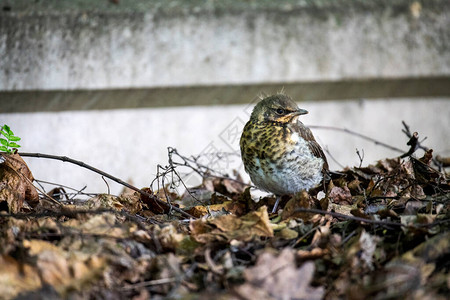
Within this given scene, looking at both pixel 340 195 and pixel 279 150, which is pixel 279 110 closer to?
pixel 279 150

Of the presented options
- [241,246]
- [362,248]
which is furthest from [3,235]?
[362,248]

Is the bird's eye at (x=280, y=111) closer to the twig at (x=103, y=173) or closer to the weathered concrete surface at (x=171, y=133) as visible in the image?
the weathered concrete surface at (x=171, y=133)

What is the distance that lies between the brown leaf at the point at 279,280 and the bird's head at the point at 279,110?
1.42 m

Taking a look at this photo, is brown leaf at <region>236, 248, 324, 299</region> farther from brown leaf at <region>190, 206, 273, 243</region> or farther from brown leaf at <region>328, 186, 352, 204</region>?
brown leaf at <region>328, 186, 352, 204</region>

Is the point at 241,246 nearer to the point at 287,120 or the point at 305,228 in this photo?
the point at 305,228

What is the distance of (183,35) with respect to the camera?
393 cm

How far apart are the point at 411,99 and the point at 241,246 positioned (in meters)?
2.96

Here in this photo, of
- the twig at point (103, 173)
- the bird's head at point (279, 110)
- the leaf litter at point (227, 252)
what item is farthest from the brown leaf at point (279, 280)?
the bird's head at point (279, 110)

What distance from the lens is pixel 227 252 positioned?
6.07 ft

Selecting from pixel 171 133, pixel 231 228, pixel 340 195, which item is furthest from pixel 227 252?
pixel 171 133

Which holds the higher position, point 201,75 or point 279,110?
point 201,75

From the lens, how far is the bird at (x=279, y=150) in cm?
289

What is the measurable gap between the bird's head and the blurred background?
55cm

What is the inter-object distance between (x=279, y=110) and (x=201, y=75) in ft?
3.78
